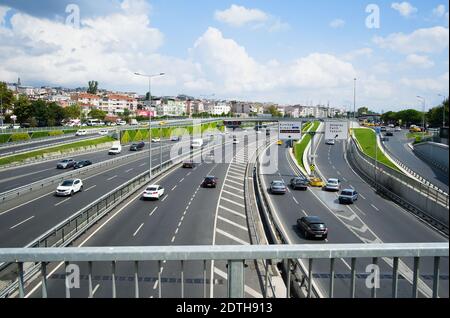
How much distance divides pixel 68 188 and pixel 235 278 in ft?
93.9

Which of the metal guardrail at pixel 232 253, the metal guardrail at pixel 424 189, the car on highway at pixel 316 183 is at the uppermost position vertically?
the metal guardrail at pixel 232 253

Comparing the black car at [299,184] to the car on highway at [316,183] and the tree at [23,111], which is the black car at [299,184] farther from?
the tree at [23,111]

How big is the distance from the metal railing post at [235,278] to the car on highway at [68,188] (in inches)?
1116

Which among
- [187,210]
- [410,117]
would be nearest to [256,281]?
[187,210]

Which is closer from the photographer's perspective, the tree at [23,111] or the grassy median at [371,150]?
the grassy median at [371,150]

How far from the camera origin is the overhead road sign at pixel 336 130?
42.2 m

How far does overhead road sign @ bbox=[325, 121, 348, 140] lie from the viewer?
42.2 meters

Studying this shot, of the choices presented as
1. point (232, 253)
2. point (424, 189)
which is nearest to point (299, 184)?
point (424, 189)

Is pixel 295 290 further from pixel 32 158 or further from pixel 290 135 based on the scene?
pixel 32 158

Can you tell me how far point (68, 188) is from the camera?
99.0ft

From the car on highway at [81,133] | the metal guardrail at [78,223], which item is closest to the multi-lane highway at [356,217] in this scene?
the metal guardrail at [78,223]

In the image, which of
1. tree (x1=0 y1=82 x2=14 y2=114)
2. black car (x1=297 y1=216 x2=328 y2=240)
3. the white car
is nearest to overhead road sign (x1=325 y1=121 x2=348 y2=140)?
the white car

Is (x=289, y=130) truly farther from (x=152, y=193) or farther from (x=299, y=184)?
(x=152, y=193)
